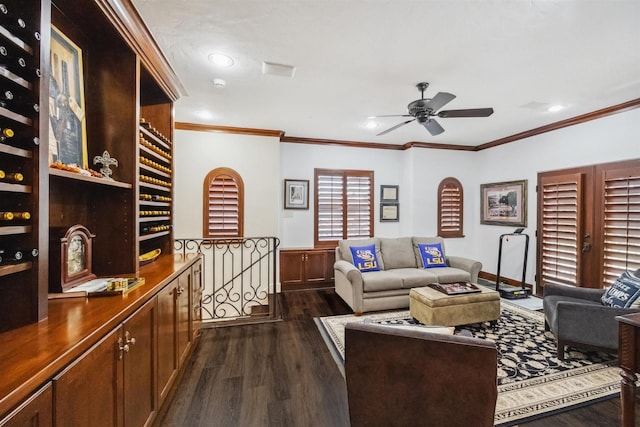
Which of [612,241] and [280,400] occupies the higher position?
[612,241]

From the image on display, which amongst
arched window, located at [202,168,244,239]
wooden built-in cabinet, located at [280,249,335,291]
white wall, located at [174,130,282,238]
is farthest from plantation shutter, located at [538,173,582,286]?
arched window, located at [202,168,244,239]

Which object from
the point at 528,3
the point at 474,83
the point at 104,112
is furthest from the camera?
the point at 474,83

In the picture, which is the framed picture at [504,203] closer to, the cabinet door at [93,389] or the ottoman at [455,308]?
the ottoman at [455,308]

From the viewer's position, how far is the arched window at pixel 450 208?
5.56m

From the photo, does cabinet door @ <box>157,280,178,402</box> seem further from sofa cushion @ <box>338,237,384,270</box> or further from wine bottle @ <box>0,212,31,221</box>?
sofa cushion @ <box>338,237,384,270</box>

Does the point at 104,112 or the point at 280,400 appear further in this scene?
the point at 280,400

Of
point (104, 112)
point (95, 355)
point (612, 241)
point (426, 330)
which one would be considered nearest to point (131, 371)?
point (95, 355)

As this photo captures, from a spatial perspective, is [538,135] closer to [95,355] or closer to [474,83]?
[474,83]

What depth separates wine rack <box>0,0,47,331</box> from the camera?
3.48 ft

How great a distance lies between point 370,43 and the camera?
7.18 ft

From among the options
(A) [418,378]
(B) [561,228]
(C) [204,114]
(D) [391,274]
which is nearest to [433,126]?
(D) [391,274]

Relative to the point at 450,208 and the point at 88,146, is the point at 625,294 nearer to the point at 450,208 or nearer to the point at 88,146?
the point at 450,208

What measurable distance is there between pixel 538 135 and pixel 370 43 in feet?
12.9

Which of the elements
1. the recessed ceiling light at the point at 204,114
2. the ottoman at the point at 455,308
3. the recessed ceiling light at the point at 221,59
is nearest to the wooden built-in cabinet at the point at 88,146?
the recessed ceiling light at the point at 221,59
